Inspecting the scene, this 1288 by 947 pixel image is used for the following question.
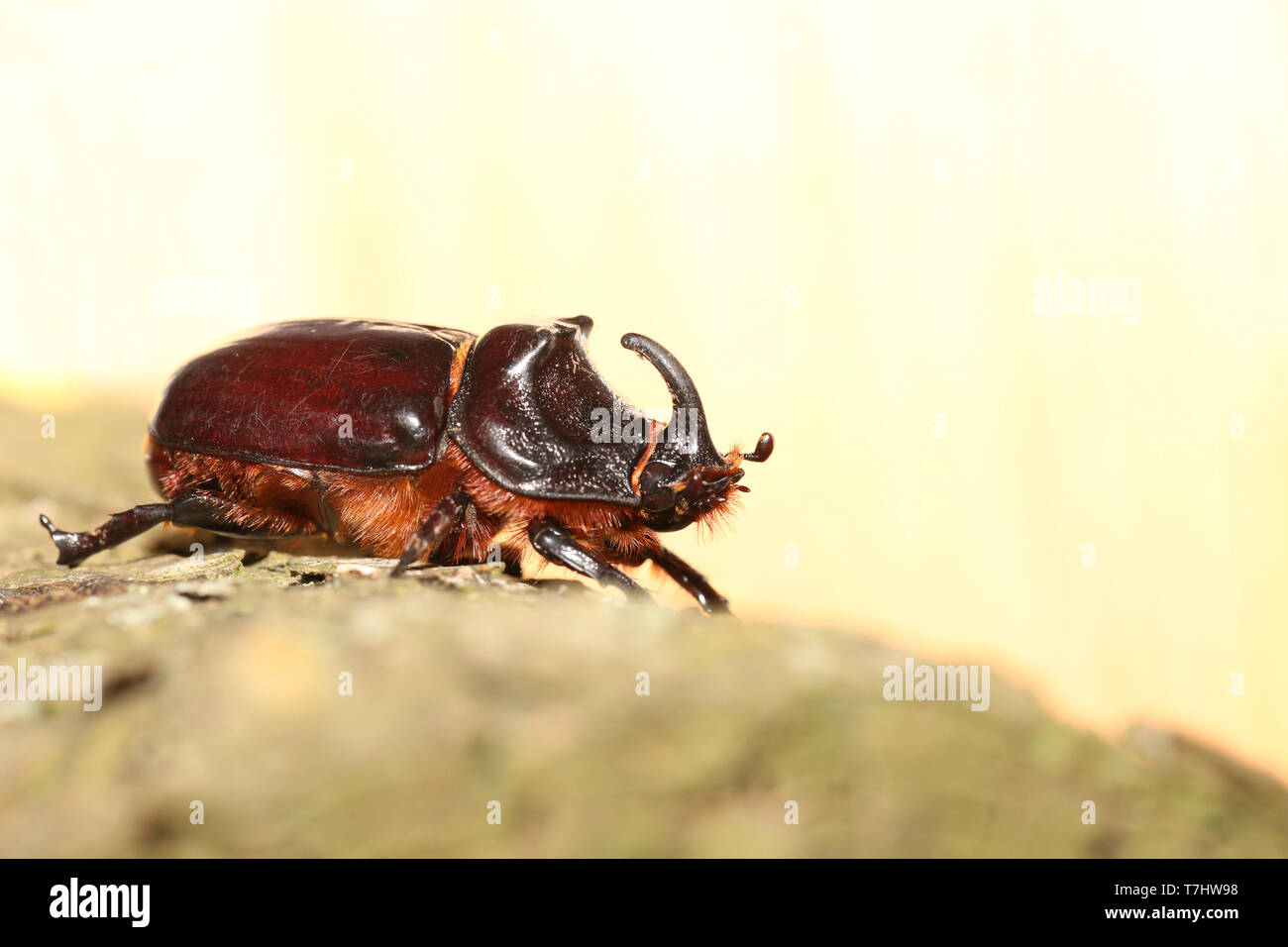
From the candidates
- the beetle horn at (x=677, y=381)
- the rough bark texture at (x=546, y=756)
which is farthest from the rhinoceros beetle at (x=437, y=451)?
the rough bark texture at (x=546, y=756)

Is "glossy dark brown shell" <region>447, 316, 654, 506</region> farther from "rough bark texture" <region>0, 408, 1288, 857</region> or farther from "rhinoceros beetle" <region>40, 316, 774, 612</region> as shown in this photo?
"rough bark texture" <region>0, 408, 1288, 857</region>

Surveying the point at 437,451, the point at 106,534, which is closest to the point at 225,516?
the point at 106,534

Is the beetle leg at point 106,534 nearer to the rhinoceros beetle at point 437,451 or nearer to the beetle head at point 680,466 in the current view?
the rhinoceros beetle at point 437,451

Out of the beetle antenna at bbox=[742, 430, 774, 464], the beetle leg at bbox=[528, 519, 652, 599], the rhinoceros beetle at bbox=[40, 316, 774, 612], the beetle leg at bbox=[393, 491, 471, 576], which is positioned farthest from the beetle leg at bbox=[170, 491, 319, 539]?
the beetle antenna at bbox=[742, 430, 774, 464]

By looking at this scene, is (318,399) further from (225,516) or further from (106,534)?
(106,534)

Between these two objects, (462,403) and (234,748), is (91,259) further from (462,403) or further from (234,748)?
(234,748)
